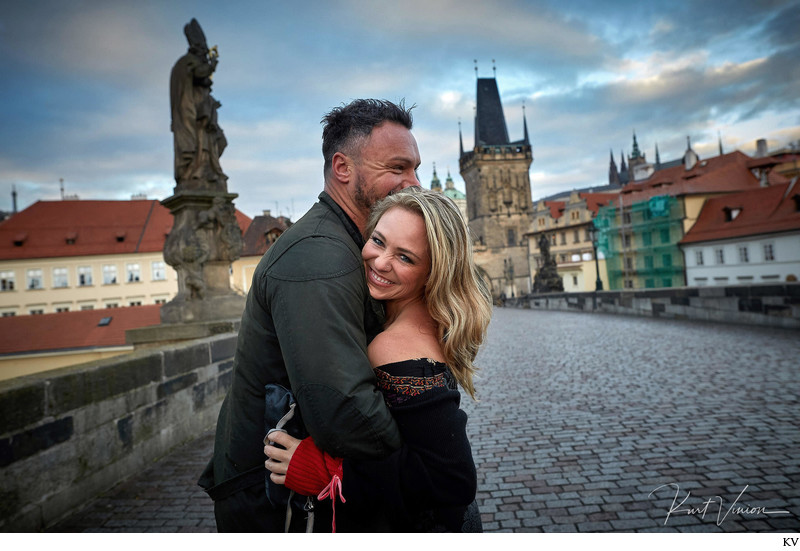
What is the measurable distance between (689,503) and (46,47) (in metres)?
4.97

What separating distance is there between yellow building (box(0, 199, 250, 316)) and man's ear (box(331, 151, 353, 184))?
98.1 ft

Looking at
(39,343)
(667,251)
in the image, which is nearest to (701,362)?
(39,343)

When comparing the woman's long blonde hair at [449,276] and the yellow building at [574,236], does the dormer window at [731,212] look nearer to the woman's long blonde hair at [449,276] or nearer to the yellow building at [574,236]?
the yellow building at [574,236]

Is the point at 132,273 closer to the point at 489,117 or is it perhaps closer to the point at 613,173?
the point at 489,117

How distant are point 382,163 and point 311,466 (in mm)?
1030

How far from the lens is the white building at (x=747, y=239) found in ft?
112

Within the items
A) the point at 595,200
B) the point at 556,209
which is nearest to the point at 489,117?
the point at 556,209

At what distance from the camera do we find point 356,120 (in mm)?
1979

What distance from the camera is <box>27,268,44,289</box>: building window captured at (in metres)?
25.7

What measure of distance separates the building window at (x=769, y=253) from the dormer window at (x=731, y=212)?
4453mm

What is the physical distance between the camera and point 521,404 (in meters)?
6.64

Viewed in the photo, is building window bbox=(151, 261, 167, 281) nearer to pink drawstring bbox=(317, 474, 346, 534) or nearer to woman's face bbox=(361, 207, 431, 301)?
woman's face bbox=(361, 207, 431, 301)

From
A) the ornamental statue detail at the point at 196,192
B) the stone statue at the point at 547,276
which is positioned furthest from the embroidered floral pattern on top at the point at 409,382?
the stone statue at the point at 547,276
